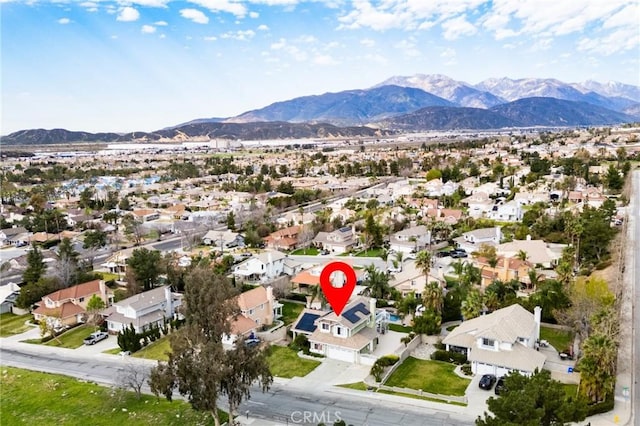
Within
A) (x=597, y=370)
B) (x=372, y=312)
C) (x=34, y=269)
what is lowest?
(x=372, y=312)

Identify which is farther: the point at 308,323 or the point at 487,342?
the point at 308,323

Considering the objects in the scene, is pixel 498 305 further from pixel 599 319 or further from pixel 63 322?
pixel 63 322

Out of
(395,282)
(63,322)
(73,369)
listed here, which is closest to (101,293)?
(63,322)

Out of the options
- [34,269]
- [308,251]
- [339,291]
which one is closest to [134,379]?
[339,291]

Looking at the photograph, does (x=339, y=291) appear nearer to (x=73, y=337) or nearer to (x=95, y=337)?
(x=95, y=337)

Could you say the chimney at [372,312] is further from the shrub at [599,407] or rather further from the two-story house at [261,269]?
the two-story house at [261,269]

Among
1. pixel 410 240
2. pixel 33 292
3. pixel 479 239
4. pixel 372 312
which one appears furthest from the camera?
pixel 410 240
